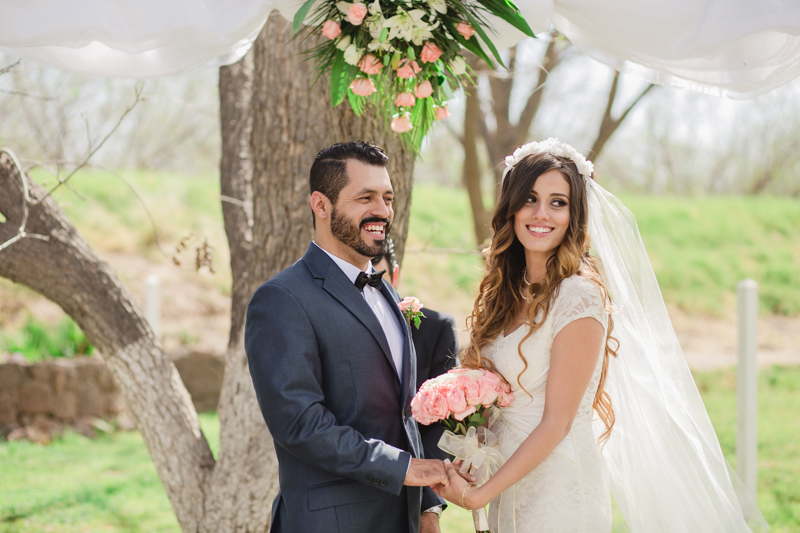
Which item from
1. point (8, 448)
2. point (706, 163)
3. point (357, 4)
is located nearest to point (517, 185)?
point (357, 4)

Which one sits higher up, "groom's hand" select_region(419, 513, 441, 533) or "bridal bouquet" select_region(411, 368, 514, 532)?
"bridal bouquet" select_region(411, 368, 514, 532)

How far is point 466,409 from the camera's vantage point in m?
2.63

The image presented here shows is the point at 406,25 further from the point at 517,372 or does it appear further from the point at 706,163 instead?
the point at 706,163

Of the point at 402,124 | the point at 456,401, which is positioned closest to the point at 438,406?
the point at 456,401

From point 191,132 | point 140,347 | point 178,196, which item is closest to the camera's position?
point 140,347

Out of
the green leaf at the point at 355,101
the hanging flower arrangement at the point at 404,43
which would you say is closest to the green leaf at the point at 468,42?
the hanging flower arrangement at the point at 404,43

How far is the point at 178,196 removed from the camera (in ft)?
47.1

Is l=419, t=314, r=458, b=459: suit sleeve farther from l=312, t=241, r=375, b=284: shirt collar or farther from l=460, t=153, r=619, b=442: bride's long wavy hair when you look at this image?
l=312, t=241, r=375, b=284: shirt collar

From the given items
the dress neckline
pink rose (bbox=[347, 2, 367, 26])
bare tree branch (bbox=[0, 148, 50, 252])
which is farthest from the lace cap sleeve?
bare tree branch (bbox=[0, 148, 50, 252])

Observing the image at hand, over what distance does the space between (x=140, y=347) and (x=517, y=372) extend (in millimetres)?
2518

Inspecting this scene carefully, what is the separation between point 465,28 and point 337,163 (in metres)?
0.73

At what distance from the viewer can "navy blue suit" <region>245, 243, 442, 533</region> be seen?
251cm

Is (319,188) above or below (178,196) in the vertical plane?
below

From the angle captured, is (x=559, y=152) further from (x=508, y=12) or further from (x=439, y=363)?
(x=439, y=363)
